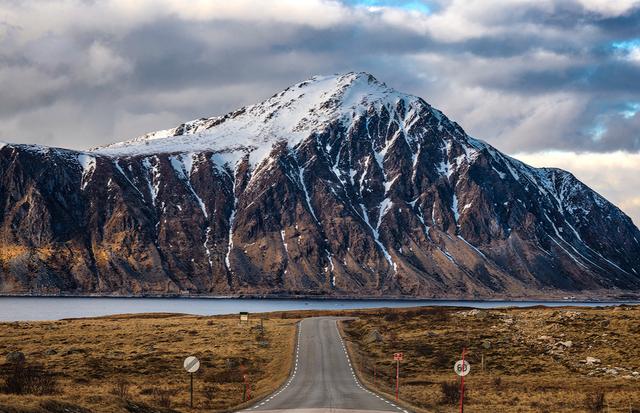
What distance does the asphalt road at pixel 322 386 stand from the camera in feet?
141

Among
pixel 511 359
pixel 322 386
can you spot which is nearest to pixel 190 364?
pixel 322 386

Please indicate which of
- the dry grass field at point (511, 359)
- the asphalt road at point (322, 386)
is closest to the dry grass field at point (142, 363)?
the asphalt road at point (322, 386)

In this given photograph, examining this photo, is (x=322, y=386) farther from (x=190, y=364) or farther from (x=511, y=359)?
(x=511, y=359)

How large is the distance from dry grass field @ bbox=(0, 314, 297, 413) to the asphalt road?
1562 mm

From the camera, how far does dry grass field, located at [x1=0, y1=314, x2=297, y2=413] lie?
136 ft

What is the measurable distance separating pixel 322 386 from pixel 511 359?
2252 centimetres

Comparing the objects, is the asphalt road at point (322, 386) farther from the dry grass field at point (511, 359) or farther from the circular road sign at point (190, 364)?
the circular road sign at point (190, 364)

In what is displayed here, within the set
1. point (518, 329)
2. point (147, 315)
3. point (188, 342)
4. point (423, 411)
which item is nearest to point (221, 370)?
point (188, 342)

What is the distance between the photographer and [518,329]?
84.9 metres

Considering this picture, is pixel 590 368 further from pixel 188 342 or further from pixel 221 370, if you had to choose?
pixel 188 342

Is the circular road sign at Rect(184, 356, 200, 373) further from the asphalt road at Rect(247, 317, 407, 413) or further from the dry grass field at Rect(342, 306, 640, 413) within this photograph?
the dry grass field at Rect(342, 306, 640, 413)

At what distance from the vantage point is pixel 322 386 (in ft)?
181

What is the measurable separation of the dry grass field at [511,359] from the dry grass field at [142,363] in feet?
29.0

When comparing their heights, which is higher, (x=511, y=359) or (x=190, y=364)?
(x=190, y=364)
